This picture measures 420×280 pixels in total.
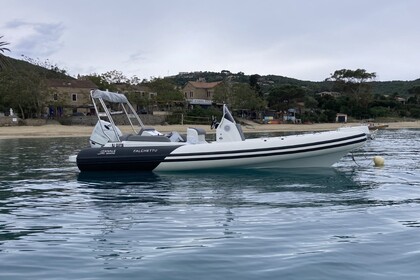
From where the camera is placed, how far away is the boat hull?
14055 mm

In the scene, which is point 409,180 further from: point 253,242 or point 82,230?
point 82,230

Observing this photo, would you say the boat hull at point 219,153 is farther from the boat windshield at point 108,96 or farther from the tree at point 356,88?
the tree at point 356,88

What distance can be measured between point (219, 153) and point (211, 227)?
644 cm

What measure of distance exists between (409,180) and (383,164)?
3899 mm

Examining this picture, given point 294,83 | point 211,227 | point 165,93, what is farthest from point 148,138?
point 294,83

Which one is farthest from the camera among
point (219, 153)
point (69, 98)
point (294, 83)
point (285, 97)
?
point (294, 83)

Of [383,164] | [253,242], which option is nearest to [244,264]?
[253,242]

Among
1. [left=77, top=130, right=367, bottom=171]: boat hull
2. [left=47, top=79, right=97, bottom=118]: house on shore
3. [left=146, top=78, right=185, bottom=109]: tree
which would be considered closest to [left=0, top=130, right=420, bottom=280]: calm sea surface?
[left=77, top=130, right=367, bottom=171]: boat hull

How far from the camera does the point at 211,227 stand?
766cm

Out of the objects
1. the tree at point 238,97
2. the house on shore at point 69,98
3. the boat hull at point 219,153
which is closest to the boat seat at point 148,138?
the boat hull at point 219,153

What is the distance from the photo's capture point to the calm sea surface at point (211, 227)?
5.75 m

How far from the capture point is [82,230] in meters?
7.63

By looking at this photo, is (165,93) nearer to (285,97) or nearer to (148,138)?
(285,97)

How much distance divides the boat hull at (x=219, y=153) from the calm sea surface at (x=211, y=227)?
70cm
